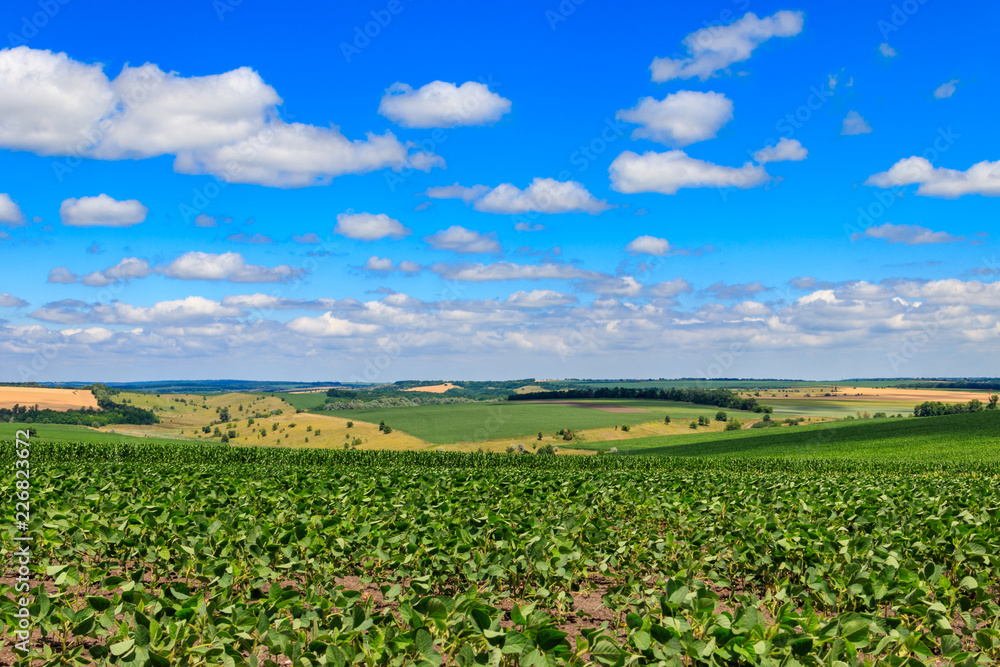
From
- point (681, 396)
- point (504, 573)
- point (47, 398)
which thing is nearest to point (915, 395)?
point (681, 396)

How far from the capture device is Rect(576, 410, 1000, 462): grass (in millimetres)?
54312

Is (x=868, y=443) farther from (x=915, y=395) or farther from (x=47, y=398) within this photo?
(x=47, y=398)

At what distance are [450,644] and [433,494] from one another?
6922 mm

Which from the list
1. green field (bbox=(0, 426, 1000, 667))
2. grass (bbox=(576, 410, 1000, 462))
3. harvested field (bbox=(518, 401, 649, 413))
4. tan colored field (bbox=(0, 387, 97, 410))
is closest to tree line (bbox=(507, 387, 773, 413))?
harvested field (bbox=(518, 401, 649, 413))

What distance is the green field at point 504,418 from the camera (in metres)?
88.0

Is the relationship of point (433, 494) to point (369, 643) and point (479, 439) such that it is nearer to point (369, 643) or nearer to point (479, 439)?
point (369, 643)

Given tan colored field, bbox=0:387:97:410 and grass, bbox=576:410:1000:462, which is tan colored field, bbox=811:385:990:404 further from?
tan colored field, bbox=0:387:97:410

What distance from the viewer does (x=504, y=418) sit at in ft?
323

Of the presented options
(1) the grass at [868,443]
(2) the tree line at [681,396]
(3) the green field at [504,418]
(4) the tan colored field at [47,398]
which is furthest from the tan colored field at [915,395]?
(4) the tan colored field at [47,398]

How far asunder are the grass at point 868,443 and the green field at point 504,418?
13715 mm

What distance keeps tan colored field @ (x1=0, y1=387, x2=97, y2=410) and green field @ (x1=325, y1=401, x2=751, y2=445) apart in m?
46.3

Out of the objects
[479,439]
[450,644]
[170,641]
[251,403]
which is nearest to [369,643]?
[450,644]

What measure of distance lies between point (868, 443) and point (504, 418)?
2008 inches

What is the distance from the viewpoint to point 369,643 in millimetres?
4449
